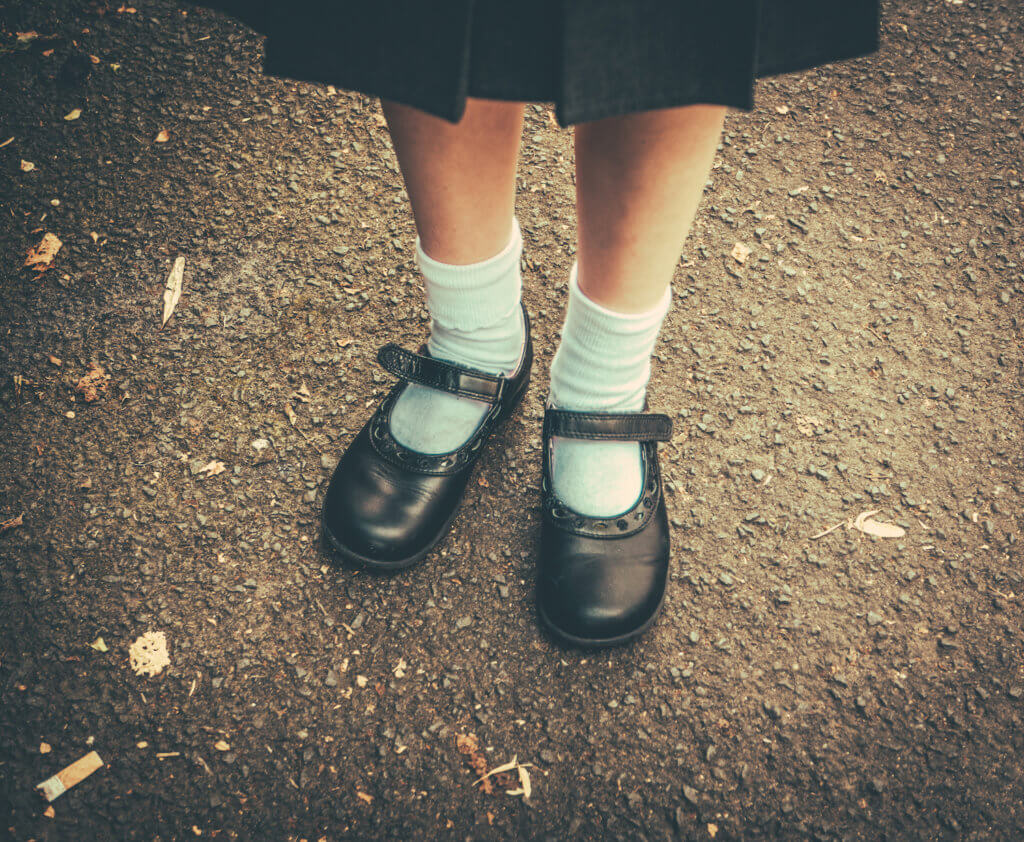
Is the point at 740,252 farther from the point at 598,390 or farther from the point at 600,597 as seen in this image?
the point at 600,597

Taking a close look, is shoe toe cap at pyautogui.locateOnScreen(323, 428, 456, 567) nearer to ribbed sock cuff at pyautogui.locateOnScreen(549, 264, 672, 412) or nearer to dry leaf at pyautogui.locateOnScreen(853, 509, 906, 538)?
ribbed sock cuff at pyautogui.locateOnScreen(549, 264, 672, 412)

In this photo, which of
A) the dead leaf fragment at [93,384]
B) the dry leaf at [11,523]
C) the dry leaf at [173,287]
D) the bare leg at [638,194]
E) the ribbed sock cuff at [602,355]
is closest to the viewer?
the bare leg at [638,194]

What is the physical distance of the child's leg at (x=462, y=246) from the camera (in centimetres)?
88

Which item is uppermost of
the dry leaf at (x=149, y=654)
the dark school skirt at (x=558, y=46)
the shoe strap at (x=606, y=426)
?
the dark school skirt at (x=558, y=46)

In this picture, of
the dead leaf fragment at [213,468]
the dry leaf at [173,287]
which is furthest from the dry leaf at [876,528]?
the dry leaf at [173,287]

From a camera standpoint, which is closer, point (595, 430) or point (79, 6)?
point (595, 430)

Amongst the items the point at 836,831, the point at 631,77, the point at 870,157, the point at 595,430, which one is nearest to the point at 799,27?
the point at 631,77

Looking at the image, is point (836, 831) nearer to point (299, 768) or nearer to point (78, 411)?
point (299, 768)

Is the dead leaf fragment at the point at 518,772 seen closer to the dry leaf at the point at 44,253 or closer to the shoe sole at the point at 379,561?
the shoe sole at the point at 379,561

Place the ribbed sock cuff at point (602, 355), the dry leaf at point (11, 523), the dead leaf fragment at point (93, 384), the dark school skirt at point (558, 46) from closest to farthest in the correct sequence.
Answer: the dark school skirt at point (558, 46) → the ribbed sock cuff at point (602, 355) → the dry leaf at point (11, 523) → the dead leaf fragment at point (93, 384)

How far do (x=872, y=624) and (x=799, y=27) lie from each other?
1051 millimetres

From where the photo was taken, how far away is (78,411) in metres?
1.38

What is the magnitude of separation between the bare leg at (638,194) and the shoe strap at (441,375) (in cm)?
28

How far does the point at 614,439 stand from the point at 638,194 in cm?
45
